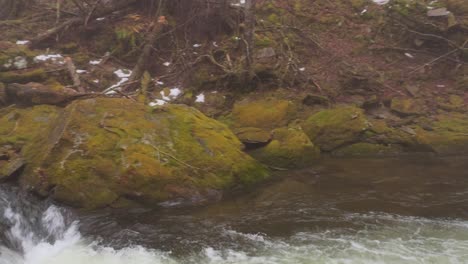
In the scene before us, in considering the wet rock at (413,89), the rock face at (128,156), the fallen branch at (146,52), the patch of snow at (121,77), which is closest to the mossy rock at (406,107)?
the wet rock at (413,89)

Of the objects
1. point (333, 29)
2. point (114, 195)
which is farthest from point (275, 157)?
point (333, 29)

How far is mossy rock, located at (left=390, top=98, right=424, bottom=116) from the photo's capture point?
8.23 m

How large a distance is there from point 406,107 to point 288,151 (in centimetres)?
308

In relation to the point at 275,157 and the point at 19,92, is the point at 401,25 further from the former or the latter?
the point at 19,92

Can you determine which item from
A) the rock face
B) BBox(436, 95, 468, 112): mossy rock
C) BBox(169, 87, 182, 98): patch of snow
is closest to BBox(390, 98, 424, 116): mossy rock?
BBox(436, 95, 468, 112): mossy rock

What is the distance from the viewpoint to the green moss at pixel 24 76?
8445 millimetres

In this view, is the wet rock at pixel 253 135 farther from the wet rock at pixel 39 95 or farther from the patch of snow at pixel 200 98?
the wet rock at pixel 39 95

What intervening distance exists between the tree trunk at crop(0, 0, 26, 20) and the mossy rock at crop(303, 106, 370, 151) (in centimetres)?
877

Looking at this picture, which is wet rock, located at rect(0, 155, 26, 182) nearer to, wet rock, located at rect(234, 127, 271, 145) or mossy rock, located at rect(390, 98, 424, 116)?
wet rock, located at rect(234, 127, 271, 145)

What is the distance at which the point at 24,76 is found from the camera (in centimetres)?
853

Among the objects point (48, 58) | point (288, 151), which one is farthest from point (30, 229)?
point (48, 58)

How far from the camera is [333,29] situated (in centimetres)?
1120

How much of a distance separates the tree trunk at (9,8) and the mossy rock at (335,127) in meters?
8.77

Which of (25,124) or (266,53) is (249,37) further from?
(25,124)
